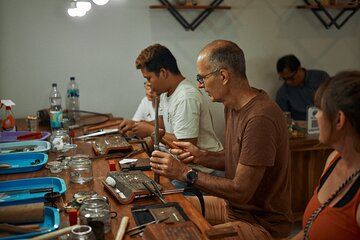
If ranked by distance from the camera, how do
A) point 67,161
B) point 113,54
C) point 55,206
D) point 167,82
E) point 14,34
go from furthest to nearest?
point 113,54 < point 14,34 < point 167,82 < point 67,161 < point 55,206

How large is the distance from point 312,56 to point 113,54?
201cm

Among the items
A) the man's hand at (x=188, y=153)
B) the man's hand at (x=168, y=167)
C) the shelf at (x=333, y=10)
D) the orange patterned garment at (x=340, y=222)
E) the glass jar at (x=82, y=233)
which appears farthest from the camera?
the shelf at (x=333, y=10)

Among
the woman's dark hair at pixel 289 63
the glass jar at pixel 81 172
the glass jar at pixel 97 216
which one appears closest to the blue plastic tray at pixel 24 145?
the glass jar at pixel 81 172

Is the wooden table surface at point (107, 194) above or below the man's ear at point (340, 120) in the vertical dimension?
below

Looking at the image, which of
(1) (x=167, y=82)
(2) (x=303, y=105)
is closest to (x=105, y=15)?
(1) (x=167, y=82)

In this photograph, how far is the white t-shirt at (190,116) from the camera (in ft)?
8.07

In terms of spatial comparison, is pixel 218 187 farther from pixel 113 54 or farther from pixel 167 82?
pixel 113 54

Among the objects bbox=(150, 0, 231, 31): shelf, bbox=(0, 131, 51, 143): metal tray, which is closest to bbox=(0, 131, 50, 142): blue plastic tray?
bbox=(0, 131, 51, 143): metal tray

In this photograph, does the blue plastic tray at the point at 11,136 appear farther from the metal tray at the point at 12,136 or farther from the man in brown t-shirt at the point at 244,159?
the man in brown t-shirt at the point at 244,159

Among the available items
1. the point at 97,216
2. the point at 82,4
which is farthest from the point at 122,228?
the point at 82,4

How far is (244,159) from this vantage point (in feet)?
5.77

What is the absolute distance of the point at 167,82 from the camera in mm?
2688

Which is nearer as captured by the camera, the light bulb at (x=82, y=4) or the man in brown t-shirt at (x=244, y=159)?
the man in brown t-shirt at (x=244, y=159)

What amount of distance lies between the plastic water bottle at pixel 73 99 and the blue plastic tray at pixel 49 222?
209 centimetres
